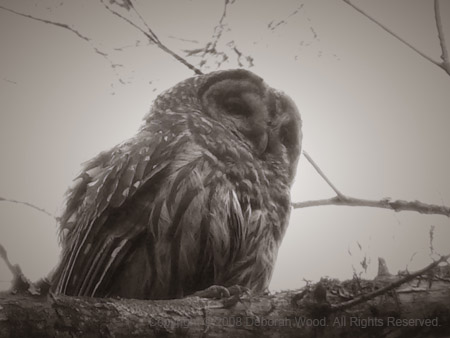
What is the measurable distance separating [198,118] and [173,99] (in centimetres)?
48

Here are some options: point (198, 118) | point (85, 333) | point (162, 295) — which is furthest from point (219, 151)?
point (85, 333)

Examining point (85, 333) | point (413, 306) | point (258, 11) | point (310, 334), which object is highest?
point (258, 11)

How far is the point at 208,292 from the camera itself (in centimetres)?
214

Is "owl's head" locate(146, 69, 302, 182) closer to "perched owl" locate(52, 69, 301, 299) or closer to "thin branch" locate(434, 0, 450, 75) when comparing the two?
"perched owl" locate(52, 69, 301, 299)

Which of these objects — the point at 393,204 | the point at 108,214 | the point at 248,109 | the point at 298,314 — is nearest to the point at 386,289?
the point at 298,314

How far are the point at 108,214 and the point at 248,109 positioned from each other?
139 centimetres

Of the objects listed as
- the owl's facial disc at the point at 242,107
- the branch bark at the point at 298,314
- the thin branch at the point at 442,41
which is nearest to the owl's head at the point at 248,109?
the owl's facial disc at the point at 242,107

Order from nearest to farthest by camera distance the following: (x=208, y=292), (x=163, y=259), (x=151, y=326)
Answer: (x=151, y=326), (x=208, y=292), (x=163, y=259)

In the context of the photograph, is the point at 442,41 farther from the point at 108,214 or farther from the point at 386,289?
the point at 108,214

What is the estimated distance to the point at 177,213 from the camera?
9.00 feet

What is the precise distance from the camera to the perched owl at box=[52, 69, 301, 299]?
270cm

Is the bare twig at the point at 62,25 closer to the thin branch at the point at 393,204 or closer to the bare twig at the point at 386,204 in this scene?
the bare twig at the point at 386,204

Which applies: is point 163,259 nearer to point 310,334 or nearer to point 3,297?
point 310,334

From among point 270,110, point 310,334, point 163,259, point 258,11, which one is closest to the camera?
point 310,334
